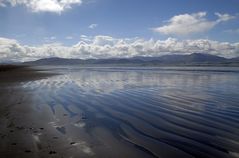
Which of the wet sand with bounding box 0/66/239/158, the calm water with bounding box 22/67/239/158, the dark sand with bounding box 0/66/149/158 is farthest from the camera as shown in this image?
the calm water with bounding box 22/67/239/158

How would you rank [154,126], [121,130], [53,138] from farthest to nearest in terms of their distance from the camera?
1. [154,126]
2. [121,130]
3. [53,138]

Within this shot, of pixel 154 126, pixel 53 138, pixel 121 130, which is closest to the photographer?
pixel 53 138

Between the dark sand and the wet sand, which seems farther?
the wet sand

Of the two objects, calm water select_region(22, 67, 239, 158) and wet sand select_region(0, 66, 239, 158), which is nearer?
wet sand select_region(0, 66, 239, 158)

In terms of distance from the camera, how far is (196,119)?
1230 centimetres

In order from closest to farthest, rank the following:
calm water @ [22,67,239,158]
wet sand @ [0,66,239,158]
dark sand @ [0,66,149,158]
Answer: dark sand @ [0,66,149,158] → wet sand @ [0,66,239,158] → calm water @ [22,67,239,158]

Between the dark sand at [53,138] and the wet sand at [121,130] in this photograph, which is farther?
the wet sand at [121,130]

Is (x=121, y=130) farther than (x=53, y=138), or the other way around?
(x=121, y=130)

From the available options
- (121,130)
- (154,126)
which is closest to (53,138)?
(121,130)

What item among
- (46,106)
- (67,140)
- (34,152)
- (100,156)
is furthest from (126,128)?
(46,106)

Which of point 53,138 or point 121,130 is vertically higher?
point 53,138

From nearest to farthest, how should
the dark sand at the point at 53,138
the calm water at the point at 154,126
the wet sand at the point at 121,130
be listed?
the dark sand at the point at 53,138, the wet sand at the point at 121,130, the calm water at the point at 154,126

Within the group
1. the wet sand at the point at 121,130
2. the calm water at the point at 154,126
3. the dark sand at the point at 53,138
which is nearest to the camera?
the dark sand at the point at 53,138

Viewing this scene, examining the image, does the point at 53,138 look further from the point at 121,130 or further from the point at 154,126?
the point at 154,126
